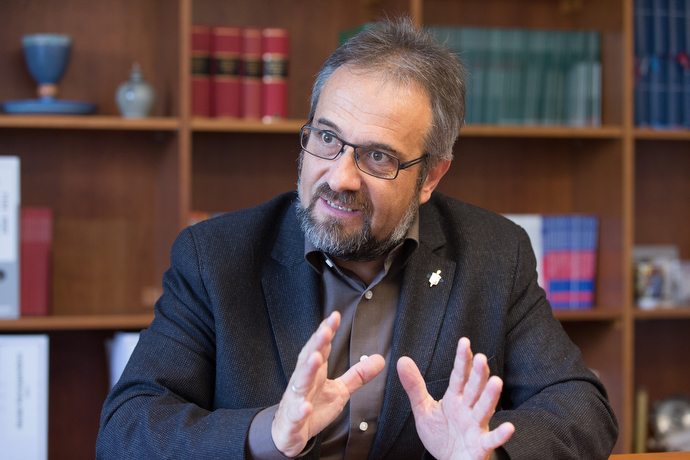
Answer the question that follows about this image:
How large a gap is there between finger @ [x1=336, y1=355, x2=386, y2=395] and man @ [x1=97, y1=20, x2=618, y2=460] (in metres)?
0.12

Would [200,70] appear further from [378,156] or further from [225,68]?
[378,156]

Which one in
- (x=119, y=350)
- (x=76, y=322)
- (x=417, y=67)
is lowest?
(x=119, y=350)

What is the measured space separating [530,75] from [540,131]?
0.79 ft

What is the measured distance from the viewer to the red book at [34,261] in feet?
7.47

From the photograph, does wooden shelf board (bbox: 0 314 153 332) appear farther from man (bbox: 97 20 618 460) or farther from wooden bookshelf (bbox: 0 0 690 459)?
man (bbox: 97 20 618 460)

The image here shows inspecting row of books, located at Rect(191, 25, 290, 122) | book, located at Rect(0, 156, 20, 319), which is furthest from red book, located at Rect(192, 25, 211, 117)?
book, located at Rect(0, 156, 20, 319)

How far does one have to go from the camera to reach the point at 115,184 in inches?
103

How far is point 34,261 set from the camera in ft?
7.48

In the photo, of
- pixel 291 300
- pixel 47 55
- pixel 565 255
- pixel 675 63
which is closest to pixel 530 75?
pixel 675 63

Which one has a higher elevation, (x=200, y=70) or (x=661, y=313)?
(x=200, y=70)

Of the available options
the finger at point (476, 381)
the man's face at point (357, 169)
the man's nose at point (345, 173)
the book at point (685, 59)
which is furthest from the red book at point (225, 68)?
the book at point (685, 59)

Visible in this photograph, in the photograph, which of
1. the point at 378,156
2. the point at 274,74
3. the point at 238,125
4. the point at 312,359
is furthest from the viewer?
the point at 274,74

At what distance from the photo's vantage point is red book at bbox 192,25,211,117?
237cm

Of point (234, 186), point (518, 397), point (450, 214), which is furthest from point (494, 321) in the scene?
point (234, 186)
